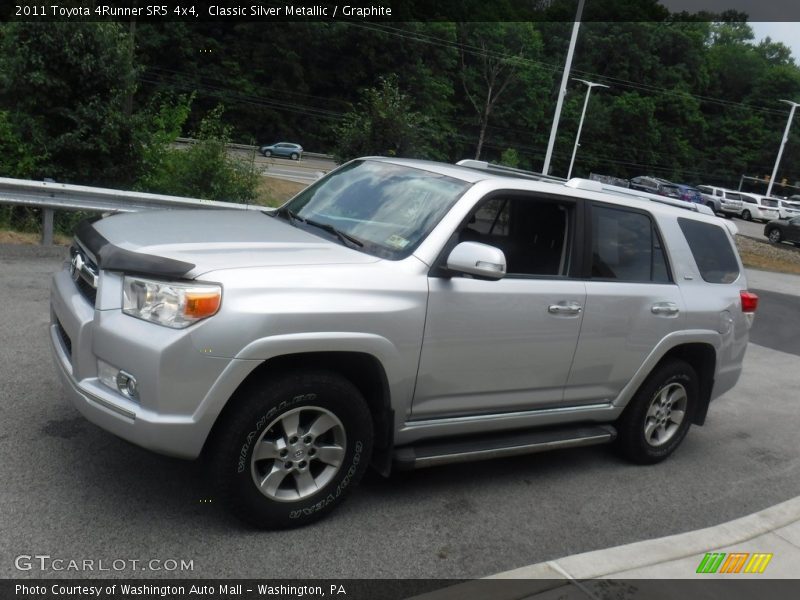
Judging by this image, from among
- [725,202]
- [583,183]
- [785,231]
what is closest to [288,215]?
[583,183]

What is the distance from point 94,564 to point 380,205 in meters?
2.44

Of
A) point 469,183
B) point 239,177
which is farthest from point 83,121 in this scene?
point 469,183

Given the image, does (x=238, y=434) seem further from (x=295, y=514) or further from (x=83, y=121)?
(x=83, y=121)

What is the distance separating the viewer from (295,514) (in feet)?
12.6

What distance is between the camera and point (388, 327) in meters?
3.88

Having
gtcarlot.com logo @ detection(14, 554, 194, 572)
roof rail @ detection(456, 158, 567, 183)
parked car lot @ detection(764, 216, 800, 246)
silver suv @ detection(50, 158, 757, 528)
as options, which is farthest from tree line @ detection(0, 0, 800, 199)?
parked car lot @ detection(764, 216, 800, 246)

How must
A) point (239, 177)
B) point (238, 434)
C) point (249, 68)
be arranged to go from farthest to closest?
point (249, 68) → point (239, 177) → point (238, 434)

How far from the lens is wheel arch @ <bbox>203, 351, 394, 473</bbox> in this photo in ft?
11.9

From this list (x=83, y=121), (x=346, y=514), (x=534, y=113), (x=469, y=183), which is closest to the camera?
(x=346, y=514)

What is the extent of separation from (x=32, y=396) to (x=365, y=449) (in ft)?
7.98

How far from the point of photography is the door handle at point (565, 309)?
455 centimetres

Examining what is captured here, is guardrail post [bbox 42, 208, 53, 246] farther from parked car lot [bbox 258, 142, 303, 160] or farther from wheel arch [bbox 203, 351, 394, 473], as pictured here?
parked car lot [bbox 258, 142, 303, 160]

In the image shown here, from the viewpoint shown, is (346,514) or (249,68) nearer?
(346,514)

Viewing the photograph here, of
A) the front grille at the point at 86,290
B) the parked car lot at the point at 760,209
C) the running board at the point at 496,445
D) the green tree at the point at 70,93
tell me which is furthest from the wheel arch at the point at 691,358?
the parked car lot at the point at 760,209
